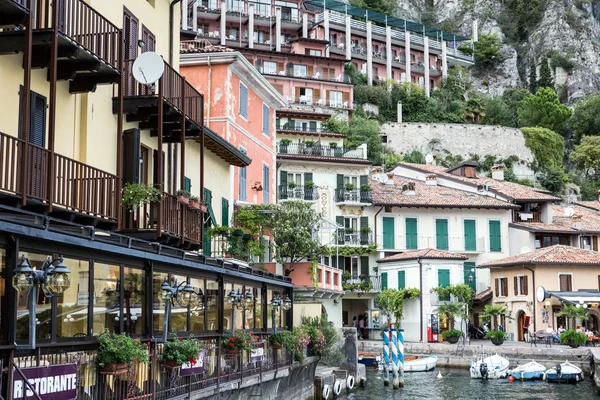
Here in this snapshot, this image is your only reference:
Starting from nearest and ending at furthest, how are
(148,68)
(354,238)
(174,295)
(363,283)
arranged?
(174,295)
(148,68)
(363,283)
(354,238)

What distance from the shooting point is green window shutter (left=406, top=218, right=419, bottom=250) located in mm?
63156

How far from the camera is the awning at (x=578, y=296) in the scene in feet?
178

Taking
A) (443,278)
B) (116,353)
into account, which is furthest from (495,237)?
(116,353)

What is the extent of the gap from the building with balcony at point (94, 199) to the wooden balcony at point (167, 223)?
0.15 ft

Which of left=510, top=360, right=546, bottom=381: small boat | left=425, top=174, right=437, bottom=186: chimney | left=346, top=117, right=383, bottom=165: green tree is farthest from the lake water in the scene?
left=346, top=117, right=383, bottom=165: green tree

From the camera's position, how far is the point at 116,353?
14.0 metres

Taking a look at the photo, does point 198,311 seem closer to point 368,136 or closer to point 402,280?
point 402,280

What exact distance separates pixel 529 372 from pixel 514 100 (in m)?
67.9

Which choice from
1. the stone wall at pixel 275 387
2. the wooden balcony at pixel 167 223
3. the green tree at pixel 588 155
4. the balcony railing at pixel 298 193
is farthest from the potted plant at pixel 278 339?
the green tree at pixel 588 155

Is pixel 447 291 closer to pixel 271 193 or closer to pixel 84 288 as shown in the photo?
pixel 271 193

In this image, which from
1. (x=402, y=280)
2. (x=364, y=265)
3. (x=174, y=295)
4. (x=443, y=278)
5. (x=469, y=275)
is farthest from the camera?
(x=469, y=275)

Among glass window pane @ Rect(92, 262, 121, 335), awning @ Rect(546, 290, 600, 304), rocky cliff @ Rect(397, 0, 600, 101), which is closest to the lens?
glass window pane @ Rect(92, 262, 121, 335)

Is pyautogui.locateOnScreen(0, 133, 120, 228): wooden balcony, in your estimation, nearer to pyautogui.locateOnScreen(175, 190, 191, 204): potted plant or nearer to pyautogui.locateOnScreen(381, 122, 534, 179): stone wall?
pyautogui.locateOnScreen(175, 190, 191, 204): potted plant

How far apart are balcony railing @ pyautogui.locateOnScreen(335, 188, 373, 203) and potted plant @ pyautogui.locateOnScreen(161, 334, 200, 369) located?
143 feet
